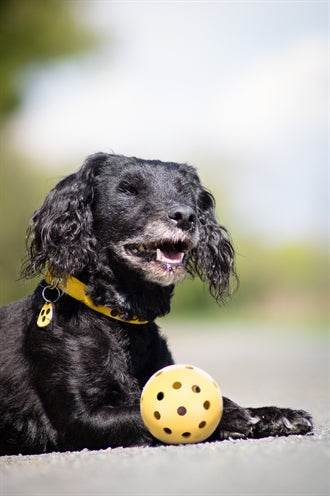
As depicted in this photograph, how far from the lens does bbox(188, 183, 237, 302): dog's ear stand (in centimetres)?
533

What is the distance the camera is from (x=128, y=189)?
4.88 metres

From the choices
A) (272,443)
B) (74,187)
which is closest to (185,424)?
(272,443)

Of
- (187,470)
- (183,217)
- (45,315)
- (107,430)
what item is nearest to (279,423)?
(107,430)

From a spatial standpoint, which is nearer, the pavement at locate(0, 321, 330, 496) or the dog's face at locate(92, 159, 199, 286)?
the pavement at locate(0, 321, 330, 496)

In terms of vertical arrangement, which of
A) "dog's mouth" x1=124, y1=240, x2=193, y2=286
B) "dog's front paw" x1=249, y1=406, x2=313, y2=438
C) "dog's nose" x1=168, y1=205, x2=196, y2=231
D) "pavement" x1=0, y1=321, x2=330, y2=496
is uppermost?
"dog's nose" x1=168, y1=205, x2=196, y2=231

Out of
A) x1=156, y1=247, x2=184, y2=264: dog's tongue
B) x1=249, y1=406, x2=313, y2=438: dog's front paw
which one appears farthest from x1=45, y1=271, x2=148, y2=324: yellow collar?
x1=249, y1=406, x2=313, y2=438: dog's front paw

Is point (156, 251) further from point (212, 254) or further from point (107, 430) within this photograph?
point (107, 430)

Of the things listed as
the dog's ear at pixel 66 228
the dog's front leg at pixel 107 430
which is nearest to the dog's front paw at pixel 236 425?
the dog's front leg at pixel 107 430

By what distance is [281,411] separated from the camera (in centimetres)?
440

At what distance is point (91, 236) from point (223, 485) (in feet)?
6.91

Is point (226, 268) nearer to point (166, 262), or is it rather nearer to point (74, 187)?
point (166, 262)

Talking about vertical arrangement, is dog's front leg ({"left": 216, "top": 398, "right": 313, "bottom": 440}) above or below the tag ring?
below

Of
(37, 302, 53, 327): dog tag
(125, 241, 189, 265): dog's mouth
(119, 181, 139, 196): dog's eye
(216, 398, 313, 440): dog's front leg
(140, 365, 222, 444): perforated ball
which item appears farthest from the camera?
(119, 181, 139, 196): dog's eye

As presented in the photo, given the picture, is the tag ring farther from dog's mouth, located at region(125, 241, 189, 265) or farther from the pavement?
the pavement
